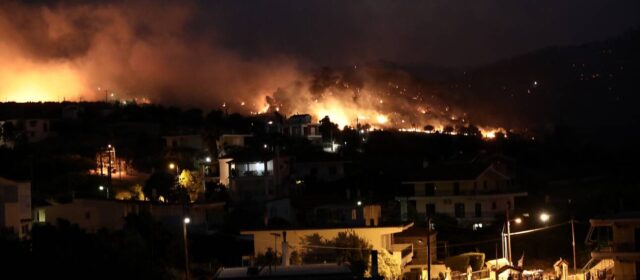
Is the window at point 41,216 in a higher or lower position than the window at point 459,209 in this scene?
higher

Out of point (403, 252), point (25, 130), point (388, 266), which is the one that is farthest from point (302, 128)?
point (388, 266)

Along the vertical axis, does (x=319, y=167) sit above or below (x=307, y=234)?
above

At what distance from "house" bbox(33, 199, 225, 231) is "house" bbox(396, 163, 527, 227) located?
1281cm

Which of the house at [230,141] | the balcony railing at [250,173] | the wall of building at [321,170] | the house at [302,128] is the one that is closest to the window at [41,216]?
the balcony railing at [250,173]

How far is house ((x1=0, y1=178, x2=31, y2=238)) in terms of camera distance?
3538 centimetres

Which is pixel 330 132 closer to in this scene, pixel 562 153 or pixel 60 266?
pixel 562 153

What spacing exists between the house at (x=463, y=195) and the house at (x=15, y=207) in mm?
18917

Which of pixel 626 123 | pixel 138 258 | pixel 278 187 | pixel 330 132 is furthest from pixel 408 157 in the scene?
pixel 138 258

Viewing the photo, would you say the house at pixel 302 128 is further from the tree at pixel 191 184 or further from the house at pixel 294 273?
the house at pixel 294 273

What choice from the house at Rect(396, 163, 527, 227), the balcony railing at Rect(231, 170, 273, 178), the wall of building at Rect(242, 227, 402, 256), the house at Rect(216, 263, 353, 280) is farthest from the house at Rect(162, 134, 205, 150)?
the house at Rect(216, 263, 353, 280)

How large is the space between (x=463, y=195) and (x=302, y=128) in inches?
Answer: 1046

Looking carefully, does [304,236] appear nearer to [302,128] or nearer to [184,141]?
[184,141]

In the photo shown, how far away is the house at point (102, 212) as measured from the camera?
3947cm

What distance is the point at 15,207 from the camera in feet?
120
